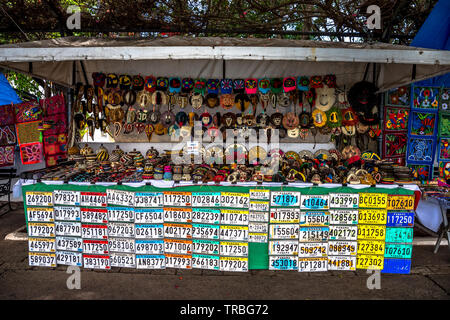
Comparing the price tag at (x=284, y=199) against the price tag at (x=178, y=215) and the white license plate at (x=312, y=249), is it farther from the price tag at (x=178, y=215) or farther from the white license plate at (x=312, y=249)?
the price tag at (x=178, y=215)

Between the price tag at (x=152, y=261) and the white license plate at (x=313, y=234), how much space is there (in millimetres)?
1838

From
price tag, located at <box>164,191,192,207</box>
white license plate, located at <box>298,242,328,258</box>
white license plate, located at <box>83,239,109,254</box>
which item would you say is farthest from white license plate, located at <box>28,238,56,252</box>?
A: white license plate, located at <box>298,242,328,258</box>

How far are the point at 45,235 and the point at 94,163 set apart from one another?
185 centimetres

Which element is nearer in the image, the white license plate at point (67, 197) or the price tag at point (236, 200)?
the price tag at point (236, 200)

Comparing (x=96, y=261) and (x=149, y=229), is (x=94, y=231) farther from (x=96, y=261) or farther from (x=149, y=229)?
(x=149, y=229)

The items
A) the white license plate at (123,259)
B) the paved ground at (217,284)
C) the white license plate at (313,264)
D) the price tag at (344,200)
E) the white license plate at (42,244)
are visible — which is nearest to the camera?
the paved ground at (217,284)

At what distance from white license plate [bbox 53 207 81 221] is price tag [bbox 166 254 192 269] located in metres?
1.32

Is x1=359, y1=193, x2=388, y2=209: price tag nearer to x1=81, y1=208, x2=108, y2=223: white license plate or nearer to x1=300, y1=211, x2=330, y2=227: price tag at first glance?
x1=300, y1=211, x2=330, y2=227: price tag

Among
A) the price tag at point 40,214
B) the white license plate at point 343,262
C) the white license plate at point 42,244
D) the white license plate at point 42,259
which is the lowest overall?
the white license plate at point 42,259

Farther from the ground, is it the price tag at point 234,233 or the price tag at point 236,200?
the price tag at point 236,200

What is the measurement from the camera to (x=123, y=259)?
156 inches

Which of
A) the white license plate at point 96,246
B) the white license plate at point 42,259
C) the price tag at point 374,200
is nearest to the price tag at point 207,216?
the white license plate at point 96,246

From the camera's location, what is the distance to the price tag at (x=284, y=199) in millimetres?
3758
